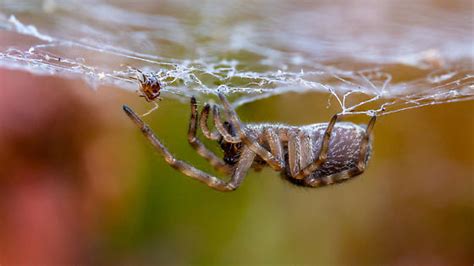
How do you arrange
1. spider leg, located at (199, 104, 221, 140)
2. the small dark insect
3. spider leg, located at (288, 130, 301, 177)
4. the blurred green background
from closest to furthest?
1. the small dark insect
2. spider leg, located at (199, 104, 221, 140)
3. spider leg, located at (288, 130, 301, 177)
4. the blurred green background

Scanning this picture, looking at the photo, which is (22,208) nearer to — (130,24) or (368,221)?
(130,24)

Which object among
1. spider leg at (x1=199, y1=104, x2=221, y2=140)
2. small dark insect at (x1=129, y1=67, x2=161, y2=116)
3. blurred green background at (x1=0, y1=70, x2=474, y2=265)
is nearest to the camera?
small dark insect at (x1=129, y1=67, x2=161, y2=116)

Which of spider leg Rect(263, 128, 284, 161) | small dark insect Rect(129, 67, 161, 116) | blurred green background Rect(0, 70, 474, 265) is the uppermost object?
small dark insect Rect(129, 67, 161, 116)

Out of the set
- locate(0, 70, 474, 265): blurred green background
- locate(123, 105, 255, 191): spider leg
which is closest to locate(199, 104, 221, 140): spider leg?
locate(123, 105, 255, 191): spider leg

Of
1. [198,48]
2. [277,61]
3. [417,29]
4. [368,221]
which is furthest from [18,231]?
[417,29]

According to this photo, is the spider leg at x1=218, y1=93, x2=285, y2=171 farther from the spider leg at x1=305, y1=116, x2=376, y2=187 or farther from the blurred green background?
the blurred green background

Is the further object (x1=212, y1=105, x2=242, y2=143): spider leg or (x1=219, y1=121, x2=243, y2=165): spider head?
(x1=219, y1=121, x2=243, y2=165): spider head

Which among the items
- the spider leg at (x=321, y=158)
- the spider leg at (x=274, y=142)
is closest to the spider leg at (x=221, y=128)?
the spider leg at (x=274, y=142)
